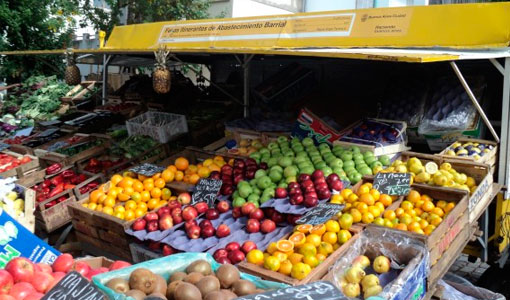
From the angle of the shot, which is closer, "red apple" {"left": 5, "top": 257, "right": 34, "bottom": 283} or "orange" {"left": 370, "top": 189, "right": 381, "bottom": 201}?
"red apple" {"left": 5, "top": 257, "right": 34, "bottom": 283}

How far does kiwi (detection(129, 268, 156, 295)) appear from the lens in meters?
2.17

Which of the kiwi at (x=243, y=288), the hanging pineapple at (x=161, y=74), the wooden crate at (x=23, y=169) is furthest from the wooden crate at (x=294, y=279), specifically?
the wooden crate at (x=23, y=169)

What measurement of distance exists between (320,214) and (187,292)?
1.80 meters

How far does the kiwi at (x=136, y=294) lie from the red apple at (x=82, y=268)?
0.62 metres

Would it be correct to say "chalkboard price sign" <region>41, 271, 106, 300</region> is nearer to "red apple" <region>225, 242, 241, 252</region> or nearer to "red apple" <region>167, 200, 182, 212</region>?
"red apple" <region>225, 242, 241, 252</region>

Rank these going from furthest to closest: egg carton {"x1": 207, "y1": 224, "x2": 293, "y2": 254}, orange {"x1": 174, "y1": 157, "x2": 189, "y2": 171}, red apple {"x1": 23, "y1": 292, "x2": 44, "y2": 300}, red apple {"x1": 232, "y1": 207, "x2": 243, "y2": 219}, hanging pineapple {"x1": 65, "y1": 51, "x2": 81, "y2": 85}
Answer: hanging pineapple {"x1": 65, "y1": 51, "x2": 81, "y2": 85} → orange {"x1": 174, "y1": 157, "x2": 189, "y2": 171} → red apple {"x1": 232, "y1": 207, "x2": 243, "y2": 219} → egg carton {"x1": 207, "y1": 224, "x2": 293, "y2": 254} → red apple {"x1": 23, "y1": 292, "x2": 44, "y2": 300}

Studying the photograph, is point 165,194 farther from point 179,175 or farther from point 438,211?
point 438,211

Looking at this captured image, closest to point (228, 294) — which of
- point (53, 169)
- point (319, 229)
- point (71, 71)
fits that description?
point (319, 229)

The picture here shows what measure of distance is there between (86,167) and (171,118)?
61.3 inches

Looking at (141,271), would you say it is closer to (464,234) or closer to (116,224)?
(116,224)

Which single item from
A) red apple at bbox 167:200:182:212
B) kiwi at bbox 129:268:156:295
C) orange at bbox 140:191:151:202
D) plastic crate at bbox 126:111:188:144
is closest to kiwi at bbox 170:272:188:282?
kiwi at bbox 129:268:156:295

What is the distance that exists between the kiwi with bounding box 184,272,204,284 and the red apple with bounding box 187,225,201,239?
1.59 metres

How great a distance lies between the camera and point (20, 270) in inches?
96.5

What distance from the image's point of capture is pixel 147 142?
259 inches
